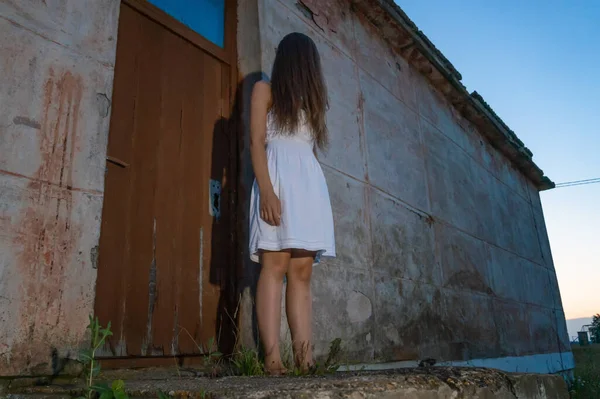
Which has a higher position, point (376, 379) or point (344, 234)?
point (344, 234)

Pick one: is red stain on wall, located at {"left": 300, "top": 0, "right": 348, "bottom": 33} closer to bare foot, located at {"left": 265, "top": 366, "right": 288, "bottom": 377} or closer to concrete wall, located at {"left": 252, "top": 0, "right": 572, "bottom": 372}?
concrete wall, located at {"left": 252, "top": 0, "right": 572, "bottom": 372}

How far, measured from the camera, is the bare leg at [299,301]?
215cm

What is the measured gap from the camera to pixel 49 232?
6.44ft

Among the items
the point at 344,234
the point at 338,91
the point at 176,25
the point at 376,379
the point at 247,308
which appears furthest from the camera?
the point at 338,91

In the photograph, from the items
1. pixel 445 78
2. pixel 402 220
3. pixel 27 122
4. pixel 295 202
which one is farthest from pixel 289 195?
pixel 445 78

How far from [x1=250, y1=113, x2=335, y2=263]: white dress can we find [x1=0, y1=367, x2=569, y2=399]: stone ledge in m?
0.71

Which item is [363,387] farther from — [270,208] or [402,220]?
[402,220]

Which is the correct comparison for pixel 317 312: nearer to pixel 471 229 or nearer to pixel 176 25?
pixel 176 25

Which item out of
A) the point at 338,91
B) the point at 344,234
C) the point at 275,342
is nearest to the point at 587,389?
the point at 344,234

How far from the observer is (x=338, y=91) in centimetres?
401

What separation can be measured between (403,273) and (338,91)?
163cm

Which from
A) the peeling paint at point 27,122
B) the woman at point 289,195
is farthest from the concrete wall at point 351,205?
the woman at point 289,195

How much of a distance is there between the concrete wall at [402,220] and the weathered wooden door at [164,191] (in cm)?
55

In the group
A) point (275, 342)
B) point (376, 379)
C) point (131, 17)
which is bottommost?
point (376, 379)
